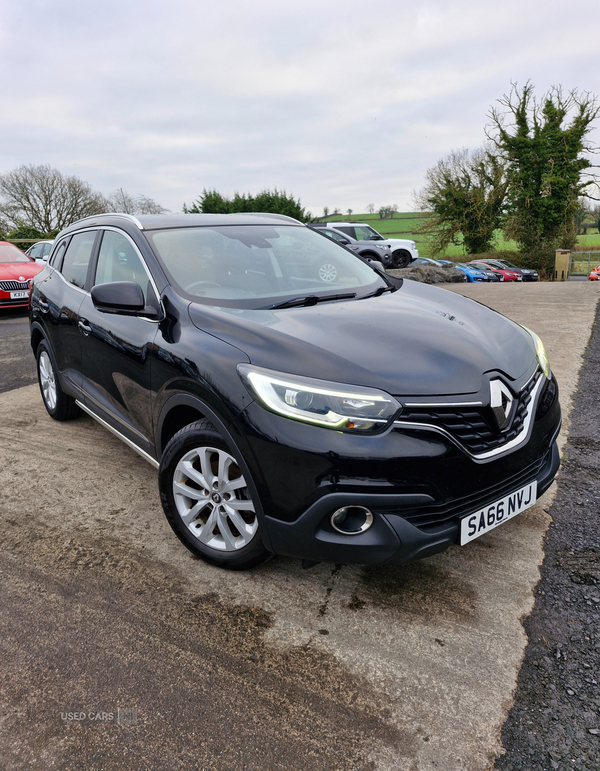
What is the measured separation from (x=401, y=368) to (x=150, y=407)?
1347 millimetres

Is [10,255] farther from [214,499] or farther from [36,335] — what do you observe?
[214,499]

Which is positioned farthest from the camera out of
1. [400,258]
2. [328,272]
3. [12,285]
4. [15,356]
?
[400,258]

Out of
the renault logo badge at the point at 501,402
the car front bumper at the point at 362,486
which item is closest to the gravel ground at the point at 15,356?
the car front bumper at the point at 362,486

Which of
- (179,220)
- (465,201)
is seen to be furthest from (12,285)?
(465,201)

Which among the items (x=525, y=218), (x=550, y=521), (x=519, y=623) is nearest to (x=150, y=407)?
(x=519, y=623)

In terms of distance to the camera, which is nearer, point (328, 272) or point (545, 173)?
point (328, 272)

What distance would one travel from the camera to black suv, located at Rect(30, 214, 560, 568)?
81.3 inches

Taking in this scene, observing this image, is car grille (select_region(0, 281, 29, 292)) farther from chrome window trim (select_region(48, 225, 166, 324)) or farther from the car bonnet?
the car bonnet

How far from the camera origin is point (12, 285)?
1187 centimetres

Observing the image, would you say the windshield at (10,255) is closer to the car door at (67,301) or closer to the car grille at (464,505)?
the car door at (67,301)

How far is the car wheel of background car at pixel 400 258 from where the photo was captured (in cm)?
1984

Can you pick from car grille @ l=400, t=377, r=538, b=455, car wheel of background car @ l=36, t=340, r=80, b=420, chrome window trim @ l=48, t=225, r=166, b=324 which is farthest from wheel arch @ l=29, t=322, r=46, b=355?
car grille @ l=400, t=377, r=538, b=455

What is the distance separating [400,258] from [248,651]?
1925cm

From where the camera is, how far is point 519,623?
2.22m
